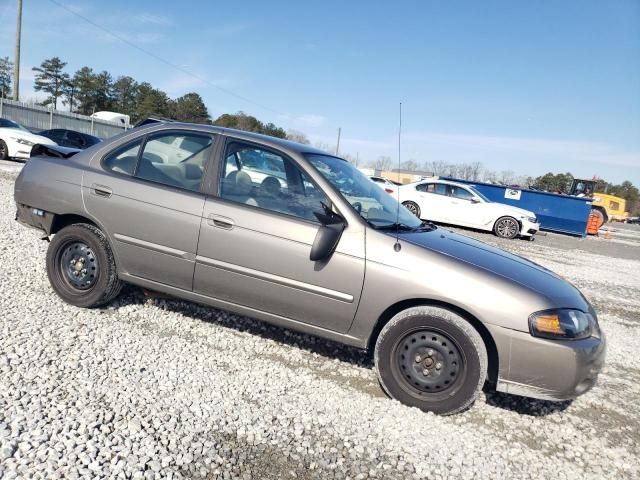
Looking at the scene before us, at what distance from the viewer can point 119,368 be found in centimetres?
313

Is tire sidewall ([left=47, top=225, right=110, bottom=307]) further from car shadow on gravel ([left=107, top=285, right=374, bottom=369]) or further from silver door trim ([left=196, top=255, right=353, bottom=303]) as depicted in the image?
silver door trim ([left=196, top=255, right=353, bottom=303])

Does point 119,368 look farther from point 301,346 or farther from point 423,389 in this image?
point 423,389

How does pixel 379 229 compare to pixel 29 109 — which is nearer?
pixel 379 229

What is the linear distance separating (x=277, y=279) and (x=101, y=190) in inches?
69.4

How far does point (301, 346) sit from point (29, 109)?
1223 inches

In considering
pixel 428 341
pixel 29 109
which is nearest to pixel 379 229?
pixel 428 341

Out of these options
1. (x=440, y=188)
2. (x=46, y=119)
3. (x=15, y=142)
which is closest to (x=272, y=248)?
(x=440, y=188)

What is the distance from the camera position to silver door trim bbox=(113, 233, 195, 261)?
3.60 meters

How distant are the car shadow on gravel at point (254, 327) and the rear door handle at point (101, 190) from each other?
916 millimetres

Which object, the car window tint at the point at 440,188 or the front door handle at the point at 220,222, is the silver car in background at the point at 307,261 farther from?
the car window tint at the point at 440,188

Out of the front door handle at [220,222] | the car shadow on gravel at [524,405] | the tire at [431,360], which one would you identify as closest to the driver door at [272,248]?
the front door handle at [220,222]

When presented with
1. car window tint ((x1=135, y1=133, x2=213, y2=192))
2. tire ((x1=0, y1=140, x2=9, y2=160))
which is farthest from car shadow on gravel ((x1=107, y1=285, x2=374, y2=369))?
tire ((x1=0, y1=140, x2=9, y2=160))

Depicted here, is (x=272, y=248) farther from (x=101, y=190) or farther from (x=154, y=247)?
(x=101, y=190)

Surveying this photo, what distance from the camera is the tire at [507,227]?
14.4 meters
